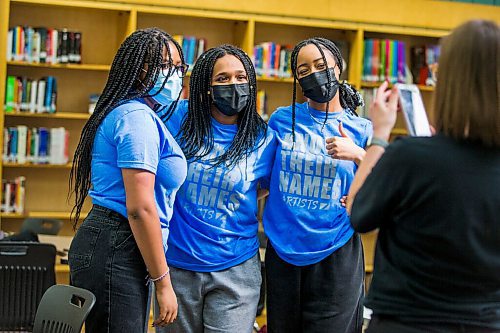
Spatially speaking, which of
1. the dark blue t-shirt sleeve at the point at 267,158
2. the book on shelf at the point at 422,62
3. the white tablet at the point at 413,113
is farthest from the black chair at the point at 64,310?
the book on shelf at the point at 422,62

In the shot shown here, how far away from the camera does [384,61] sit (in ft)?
23.5

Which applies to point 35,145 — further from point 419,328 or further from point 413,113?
point 419,328

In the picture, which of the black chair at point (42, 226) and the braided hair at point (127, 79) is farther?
the black chair at point (42, 226)

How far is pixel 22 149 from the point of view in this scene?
6562mm

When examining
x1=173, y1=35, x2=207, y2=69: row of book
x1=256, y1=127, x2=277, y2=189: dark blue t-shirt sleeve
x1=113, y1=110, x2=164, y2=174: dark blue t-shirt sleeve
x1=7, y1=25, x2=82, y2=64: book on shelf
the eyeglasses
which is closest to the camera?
x1=113, y1=110, x2=164, y2=174: dark blue t-shirt sleeve

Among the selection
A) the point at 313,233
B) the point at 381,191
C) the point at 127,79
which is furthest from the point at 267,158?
the point at 381,191

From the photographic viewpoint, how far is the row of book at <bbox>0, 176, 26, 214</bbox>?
21.6 feet

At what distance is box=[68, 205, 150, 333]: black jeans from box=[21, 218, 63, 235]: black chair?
12.2 ft

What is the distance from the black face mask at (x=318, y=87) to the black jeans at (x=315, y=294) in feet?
1.74

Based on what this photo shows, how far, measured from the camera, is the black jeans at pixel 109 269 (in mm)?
2463

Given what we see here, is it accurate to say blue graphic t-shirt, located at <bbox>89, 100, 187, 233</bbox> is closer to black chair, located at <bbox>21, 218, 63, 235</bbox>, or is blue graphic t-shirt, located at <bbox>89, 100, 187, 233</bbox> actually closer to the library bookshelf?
black chair, located at <bbox>21, 218, 63, 235</bbox>

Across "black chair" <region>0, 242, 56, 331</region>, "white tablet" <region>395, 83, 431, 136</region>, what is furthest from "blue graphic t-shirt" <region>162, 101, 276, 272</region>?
"black chair" <region>0, 242, 56, 331</region>

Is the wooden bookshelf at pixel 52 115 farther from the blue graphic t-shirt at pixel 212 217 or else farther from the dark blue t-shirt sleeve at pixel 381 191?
the dark blue t-shirt sleeve at pixel 381 191

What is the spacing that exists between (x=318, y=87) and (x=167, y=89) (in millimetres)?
587
